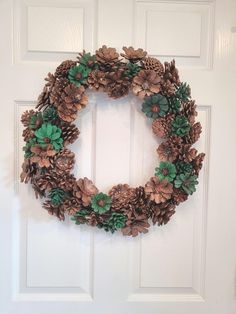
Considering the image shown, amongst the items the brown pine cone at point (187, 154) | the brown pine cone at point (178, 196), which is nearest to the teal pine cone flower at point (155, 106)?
the brown pine cone at point (187, 154)

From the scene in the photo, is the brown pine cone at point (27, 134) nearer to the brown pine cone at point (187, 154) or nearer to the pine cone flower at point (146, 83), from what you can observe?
the pine cone flower at point (146, 83)

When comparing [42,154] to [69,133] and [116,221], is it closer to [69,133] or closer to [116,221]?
[69,133]

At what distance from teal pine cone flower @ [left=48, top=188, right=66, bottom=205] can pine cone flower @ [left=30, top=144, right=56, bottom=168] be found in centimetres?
8

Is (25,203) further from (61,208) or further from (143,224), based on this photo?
(143,224)

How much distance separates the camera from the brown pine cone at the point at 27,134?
0.93 metres

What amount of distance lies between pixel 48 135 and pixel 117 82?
24cm

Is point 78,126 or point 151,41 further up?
point 151,41

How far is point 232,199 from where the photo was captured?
3.41 feet

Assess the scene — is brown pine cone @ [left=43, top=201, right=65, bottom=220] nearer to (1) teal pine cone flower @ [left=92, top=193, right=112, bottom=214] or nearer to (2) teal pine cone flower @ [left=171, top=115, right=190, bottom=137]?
(1) teal pine cone flower @ [left=92, top=193, right=112, bottom=214]

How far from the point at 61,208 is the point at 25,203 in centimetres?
14

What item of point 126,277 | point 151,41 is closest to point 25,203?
point 126,277

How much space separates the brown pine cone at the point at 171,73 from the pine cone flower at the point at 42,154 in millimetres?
385

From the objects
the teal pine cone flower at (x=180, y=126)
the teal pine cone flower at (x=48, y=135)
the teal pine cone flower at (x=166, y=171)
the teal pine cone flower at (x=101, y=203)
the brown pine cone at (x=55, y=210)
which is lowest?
the brown pine cone at (x=55, y=210)

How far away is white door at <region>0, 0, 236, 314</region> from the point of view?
99 cm
